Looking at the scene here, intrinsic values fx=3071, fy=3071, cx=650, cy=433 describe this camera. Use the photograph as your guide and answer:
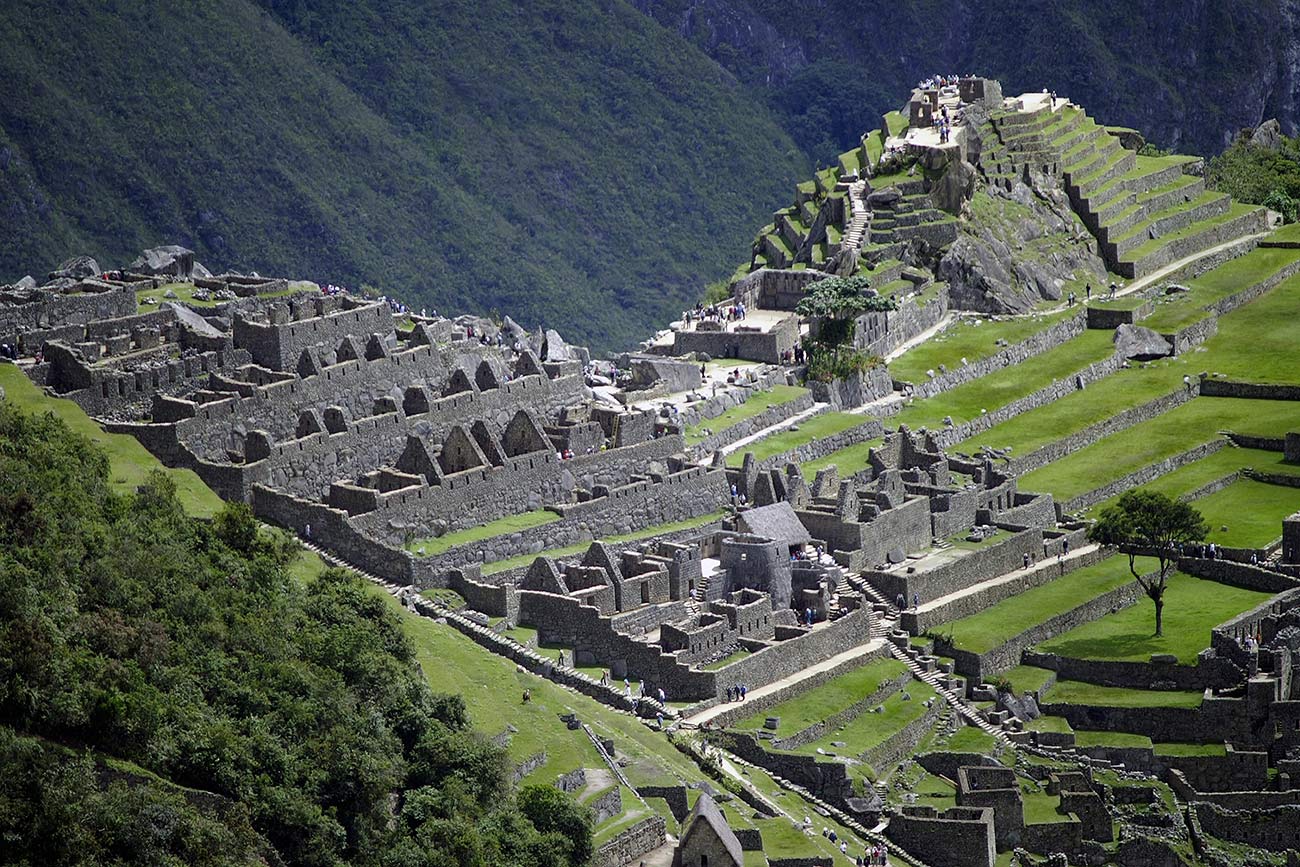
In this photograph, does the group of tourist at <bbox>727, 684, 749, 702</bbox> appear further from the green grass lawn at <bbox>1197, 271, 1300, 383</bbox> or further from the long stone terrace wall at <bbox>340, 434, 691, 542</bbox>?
the green grass lawn at <bbox>1197, 271, 1300, 383</bbox>

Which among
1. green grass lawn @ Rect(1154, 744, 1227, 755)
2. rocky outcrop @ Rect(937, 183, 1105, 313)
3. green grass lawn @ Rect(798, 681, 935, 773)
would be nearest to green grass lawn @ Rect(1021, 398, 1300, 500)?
rocky outcrop @ Rect(937, 183, 1105, 313)

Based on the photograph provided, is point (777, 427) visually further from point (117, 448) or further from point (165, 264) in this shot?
point (117, 448)

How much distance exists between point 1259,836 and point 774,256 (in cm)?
5510

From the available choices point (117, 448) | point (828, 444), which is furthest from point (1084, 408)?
point (117, 448)

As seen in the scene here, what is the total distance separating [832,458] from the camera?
11612cm

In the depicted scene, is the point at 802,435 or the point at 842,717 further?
the point at 802,435

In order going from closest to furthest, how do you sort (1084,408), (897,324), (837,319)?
(837,319) < (1084,408) < (897,324)

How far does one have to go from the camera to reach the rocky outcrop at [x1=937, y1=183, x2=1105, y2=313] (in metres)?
143

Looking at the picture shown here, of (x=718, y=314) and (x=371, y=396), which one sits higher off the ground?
(x=371, y=396)

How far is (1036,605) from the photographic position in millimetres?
107625

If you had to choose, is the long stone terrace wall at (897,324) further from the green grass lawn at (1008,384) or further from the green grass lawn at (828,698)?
the green grass lawn at (828,698)

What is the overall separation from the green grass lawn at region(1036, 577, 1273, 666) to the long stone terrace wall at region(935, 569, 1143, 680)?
29 centimetres

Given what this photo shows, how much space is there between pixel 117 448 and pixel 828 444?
110 feet

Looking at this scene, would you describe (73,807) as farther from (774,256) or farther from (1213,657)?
(774,256)
